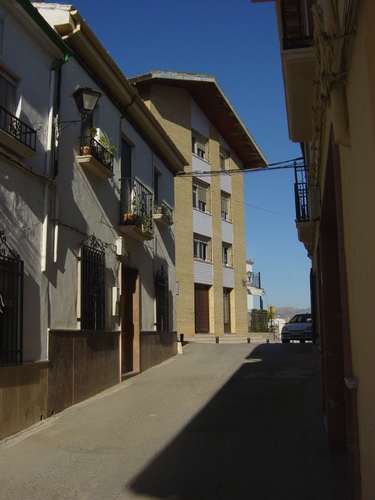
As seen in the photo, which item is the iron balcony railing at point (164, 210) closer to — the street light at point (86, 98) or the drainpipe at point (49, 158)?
the street light at point (86, 98)

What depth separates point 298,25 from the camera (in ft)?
24.5

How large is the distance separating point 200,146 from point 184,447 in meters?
23.3

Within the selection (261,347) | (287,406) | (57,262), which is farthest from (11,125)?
(261,347)

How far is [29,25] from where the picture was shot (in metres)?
8.52

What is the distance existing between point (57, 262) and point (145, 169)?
593cm

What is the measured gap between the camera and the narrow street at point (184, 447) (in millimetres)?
5492

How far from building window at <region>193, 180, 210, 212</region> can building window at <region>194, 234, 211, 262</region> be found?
1442 mm

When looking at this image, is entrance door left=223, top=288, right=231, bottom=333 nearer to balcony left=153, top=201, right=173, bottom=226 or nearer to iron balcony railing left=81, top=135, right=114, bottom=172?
balcony left=153, top=201, right=173, bottom=226

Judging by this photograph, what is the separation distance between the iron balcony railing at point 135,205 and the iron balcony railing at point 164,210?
110 cm

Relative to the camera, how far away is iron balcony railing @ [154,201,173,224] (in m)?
15.2

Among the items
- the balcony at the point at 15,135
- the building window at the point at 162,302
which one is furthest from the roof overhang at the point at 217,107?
the balcony at the point at 15,135

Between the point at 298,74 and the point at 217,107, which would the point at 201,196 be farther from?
the point at 298,74

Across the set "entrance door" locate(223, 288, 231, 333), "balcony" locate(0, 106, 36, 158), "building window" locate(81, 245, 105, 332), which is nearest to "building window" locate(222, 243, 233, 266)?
"entrance door" locate(223, 288, 231, 333)

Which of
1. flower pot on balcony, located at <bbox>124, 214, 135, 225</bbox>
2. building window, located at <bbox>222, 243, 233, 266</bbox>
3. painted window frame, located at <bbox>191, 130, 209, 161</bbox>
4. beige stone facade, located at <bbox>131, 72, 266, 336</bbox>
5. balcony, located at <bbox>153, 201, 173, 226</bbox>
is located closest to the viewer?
flower pot on balcony, located at <bbox>124, 214, 135, 225</bbox>
